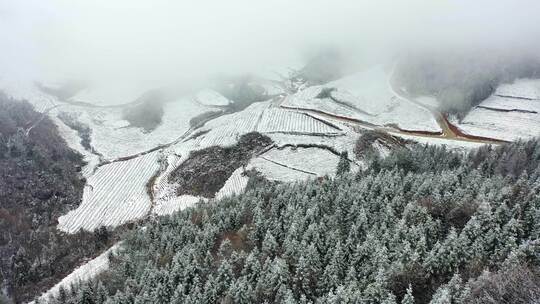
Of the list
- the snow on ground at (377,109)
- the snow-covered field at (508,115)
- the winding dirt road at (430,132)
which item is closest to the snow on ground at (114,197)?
the winding dirt road at (430,132)

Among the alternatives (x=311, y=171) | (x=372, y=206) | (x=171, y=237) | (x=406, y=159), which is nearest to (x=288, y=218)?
(x=372, y=206)

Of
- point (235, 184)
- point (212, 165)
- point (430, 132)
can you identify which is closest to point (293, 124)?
point (212, 165)

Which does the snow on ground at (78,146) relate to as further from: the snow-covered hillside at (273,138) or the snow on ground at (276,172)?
the snow on ground at (276,172)

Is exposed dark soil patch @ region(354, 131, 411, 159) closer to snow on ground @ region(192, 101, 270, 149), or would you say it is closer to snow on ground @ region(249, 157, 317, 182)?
snow on ground @ region(249, 157, 317, 182)

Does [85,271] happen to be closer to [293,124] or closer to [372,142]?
[293,124]

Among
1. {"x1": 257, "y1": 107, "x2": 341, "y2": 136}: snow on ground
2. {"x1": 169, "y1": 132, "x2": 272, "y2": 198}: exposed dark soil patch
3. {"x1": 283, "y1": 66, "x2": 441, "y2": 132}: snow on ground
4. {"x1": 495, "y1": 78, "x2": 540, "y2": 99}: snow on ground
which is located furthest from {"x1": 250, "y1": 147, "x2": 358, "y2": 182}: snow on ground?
{"x1": 495, "y1": 78, "x2": 540, "y2": 99}: snow on ground

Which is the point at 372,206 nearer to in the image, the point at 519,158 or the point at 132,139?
the point at 519,158
